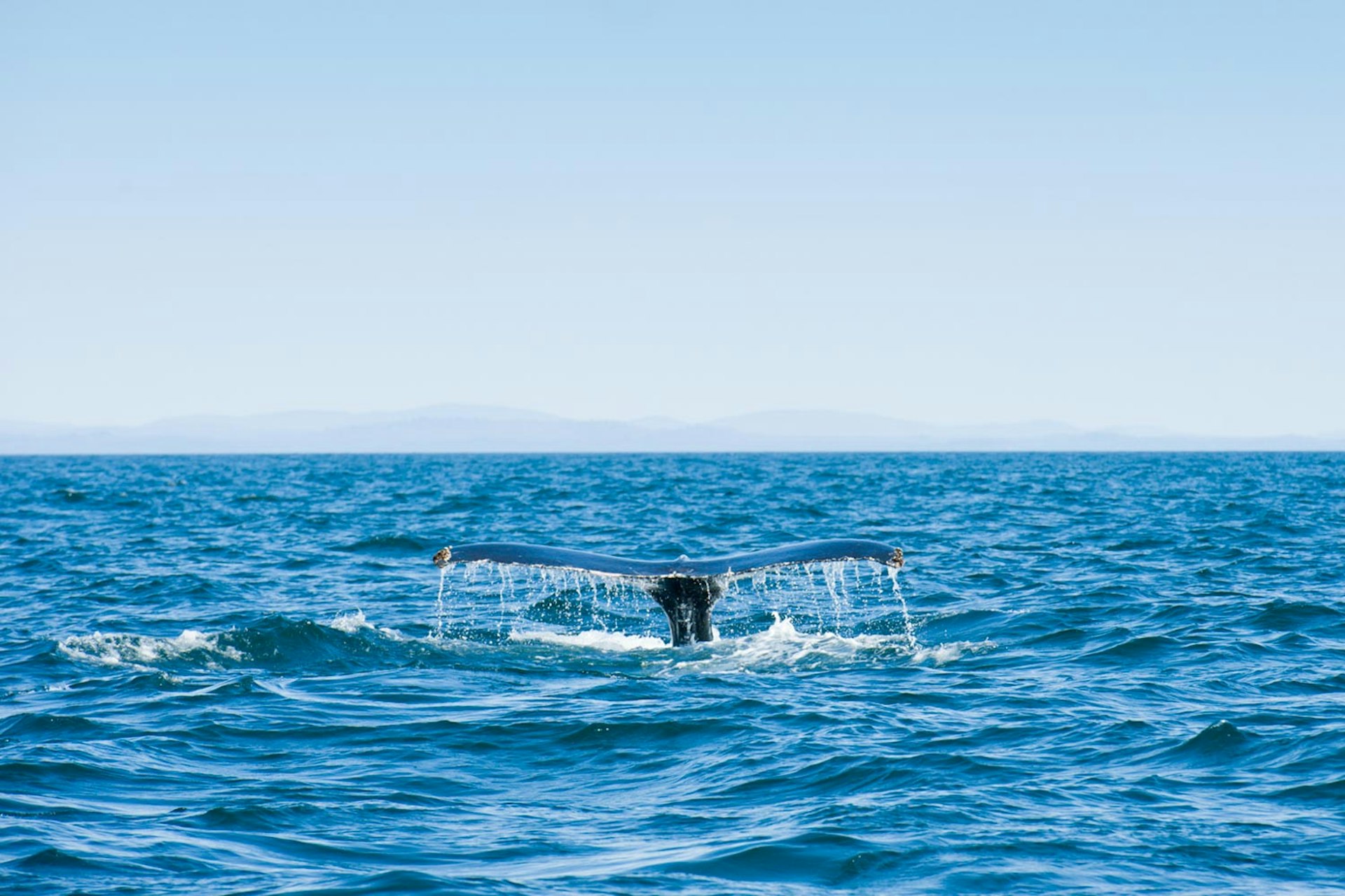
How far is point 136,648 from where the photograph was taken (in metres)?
14.8

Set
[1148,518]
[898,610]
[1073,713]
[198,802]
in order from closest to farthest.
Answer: [198,802] → [1073,713] → [898,610] → [1148,518]

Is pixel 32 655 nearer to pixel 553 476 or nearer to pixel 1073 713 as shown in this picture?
pixel 1073 713

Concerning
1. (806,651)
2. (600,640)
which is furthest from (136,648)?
(806,651)

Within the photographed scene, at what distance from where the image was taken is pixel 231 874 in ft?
24.3

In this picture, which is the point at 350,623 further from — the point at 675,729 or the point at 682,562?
the point at 675,729

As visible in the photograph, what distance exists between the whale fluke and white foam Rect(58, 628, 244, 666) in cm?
363

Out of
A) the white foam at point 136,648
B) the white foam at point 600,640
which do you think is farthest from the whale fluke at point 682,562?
the white foam at point 136,648

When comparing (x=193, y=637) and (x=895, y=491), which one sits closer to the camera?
(x=193, y=637)

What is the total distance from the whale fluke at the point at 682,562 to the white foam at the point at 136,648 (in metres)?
3.63

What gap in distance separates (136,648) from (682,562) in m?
5.81

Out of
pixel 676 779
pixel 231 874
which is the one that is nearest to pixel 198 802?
pixel 231 874

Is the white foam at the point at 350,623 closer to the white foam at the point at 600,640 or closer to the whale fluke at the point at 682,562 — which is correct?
the white foam at the point at 600,640

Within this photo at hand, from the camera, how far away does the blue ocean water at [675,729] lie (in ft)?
25.1

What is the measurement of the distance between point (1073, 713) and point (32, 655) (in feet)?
33.7
